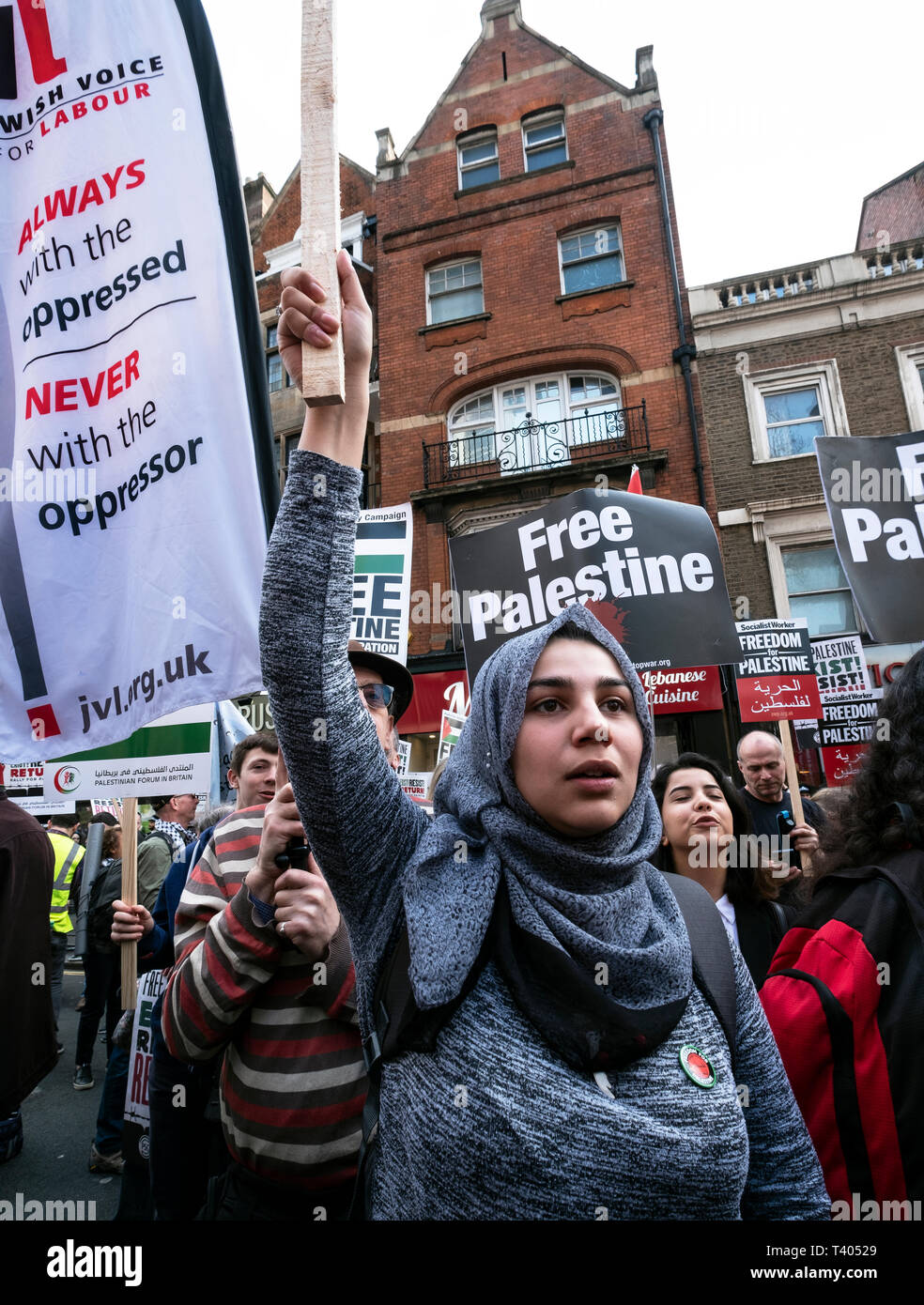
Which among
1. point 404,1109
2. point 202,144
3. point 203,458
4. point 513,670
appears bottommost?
point 404,1109

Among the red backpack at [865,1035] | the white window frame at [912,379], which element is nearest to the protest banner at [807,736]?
the white window frame at [912,379]

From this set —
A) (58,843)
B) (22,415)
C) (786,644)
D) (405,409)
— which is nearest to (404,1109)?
(22,415)

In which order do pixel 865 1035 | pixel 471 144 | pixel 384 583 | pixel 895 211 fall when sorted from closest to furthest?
pixel 865 1035, pixel 384 583, pixel 471 144, pixel 895 211

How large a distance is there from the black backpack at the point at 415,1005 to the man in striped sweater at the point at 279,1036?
0.40 m

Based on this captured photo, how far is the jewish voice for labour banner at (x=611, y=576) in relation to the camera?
152 inches

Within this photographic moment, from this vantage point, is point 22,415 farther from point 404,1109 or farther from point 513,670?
point 404,1109

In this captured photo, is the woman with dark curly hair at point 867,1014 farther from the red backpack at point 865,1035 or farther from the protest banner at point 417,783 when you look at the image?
the protest banner at point 417,783

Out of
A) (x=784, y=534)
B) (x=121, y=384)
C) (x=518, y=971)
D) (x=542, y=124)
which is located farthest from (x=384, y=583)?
(x=542, y=124)

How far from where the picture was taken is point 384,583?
534cm

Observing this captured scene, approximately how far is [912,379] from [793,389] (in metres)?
1.69

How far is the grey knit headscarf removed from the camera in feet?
3.79

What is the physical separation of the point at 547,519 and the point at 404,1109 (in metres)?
3.43

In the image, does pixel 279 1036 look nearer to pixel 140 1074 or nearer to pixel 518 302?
pixel 140 1074
